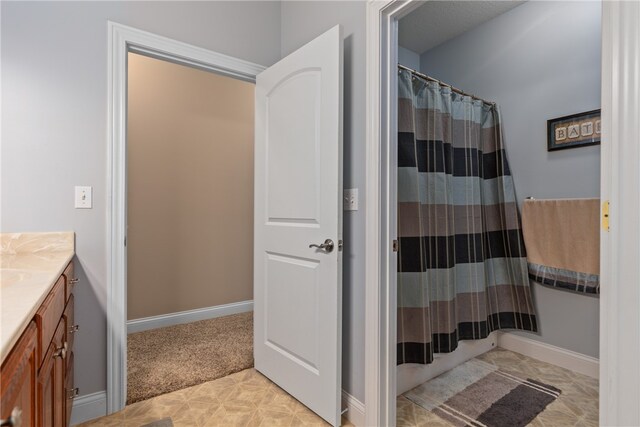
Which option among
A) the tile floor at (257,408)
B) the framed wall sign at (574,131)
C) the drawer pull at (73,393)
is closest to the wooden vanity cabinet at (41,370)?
the drawer pull at (73,393)

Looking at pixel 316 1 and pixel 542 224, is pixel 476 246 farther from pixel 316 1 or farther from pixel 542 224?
pixel 316 1

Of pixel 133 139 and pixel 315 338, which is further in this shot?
pixel 133 139

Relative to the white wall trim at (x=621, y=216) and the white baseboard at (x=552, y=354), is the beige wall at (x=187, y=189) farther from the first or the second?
the white wall trim at (x=621, y=216)

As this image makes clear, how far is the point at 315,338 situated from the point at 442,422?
0.77 m

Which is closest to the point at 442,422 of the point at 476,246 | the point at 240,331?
the point at 476,246

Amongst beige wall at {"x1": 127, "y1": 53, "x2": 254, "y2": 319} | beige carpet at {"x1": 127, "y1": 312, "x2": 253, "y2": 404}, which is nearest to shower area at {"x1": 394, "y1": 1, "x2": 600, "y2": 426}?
beige carpet at {"x1": 127, "y1": 312, "x2": 253, "y2": 404}

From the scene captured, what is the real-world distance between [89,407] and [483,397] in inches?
82.5

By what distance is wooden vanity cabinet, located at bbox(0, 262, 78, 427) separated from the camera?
24.1 inches

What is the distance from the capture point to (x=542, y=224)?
94.3 inches

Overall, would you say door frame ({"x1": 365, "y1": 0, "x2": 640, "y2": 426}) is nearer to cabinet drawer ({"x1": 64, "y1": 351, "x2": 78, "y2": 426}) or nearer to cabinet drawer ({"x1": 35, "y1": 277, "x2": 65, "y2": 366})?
cabinet drawer ({"x1": 35, "y1": 277, "x2": 65, "y2": 366})

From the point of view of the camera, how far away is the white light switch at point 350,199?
1.70 meters

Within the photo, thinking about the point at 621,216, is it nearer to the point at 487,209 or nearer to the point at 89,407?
the point at 487,209

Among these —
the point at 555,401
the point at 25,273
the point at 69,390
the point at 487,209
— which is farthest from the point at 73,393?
the point at 487,209

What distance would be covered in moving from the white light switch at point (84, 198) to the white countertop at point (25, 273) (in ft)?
0.46
